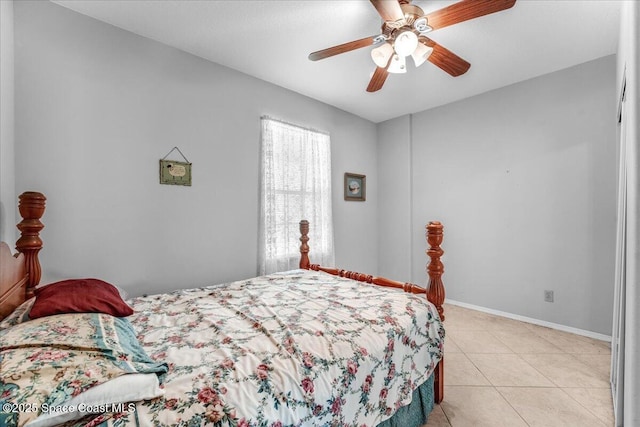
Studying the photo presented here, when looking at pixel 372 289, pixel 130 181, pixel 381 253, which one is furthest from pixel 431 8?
pixel 381 253

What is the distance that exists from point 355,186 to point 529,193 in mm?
2048

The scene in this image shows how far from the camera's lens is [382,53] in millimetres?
1834

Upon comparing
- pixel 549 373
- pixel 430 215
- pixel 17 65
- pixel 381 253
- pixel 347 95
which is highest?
pixel 347 95

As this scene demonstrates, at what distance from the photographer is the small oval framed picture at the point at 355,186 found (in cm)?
402

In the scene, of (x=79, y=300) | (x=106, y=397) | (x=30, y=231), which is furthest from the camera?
(x=30, y=231)

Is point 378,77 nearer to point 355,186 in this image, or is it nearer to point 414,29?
point 414,29

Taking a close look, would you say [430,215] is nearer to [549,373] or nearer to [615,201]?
[615,201]

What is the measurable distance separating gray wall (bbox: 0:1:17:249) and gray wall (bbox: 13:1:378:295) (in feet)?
0.20

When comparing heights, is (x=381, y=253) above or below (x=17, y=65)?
below

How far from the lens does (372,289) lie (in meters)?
2.07

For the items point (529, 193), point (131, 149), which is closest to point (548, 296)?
point (529, 193)

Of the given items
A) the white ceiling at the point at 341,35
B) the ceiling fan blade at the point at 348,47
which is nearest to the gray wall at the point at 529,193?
the white ceiling at the point at 341,35

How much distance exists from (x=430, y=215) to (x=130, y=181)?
3439 mm

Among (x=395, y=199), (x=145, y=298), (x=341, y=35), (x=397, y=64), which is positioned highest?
(x=341, y=35)
